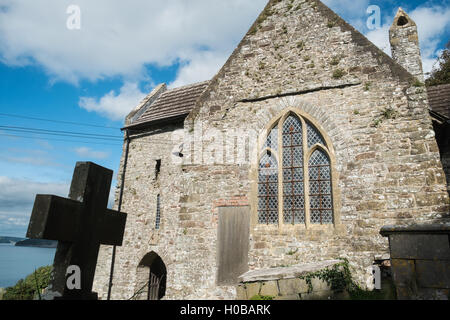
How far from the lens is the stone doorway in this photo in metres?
12.1

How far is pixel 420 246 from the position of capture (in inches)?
136

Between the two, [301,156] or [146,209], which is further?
[146,209]

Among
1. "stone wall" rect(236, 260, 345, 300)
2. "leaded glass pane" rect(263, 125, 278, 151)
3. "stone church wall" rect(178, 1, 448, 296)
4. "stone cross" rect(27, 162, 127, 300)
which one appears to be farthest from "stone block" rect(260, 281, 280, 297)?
"leaded glass pane" rect(263, 125, 278, 151)

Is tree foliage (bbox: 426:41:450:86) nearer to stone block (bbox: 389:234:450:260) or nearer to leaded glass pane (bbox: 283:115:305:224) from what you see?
leaded glass pane (bbox: 283:115:305:224)

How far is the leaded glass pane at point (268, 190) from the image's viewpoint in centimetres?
780

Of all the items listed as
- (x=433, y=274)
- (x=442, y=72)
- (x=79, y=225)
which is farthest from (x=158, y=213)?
(x=442, y=72)

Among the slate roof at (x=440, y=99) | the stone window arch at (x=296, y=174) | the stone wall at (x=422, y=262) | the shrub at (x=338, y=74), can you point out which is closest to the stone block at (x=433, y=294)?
the stone wall at (x=422, y=262)

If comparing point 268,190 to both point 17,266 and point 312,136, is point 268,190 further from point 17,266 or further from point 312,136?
point 17,266

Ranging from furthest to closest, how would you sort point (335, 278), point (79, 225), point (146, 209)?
point (146, 209), point (335, 278), point (79, 225)

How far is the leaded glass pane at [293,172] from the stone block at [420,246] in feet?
12.7

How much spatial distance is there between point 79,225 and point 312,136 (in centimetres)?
617

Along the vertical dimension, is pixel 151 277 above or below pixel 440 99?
below
